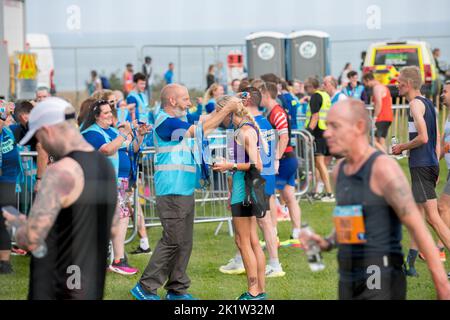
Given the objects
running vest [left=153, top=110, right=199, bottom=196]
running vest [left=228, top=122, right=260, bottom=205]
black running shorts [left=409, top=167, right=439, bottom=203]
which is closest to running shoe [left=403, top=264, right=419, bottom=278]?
black running shorts [left=409, top=167, right=439, bottom=203]

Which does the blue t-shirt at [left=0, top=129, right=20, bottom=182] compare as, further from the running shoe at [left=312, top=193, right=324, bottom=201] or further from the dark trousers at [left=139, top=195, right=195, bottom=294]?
the running shoe at [left=312, top=193, right=324, bottom=201]

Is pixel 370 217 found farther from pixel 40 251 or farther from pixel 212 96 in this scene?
pixel 212 96

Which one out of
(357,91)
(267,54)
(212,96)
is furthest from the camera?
(267,54)

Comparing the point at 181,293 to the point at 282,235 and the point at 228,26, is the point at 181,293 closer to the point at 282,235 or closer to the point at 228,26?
the point at 228,26

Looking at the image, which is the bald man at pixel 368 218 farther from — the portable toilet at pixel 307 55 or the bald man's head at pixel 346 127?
the portable toilet at pixel 307 55

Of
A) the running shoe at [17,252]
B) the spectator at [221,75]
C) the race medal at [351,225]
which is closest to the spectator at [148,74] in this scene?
the spectator at [221,75]

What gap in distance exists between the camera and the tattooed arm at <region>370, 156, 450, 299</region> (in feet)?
13.9

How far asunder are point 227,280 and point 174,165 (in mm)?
1519

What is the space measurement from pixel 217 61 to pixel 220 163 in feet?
49.9

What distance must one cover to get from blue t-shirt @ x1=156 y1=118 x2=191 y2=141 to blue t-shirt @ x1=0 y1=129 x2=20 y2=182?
6.37ft

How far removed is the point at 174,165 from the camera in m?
6.98

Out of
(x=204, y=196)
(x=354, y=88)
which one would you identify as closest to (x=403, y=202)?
(x=204, y=196)

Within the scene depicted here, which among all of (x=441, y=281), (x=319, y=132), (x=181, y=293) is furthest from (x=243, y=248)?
(x=319, y=132)

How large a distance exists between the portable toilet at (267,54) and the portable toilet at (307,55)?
8.0 inches
